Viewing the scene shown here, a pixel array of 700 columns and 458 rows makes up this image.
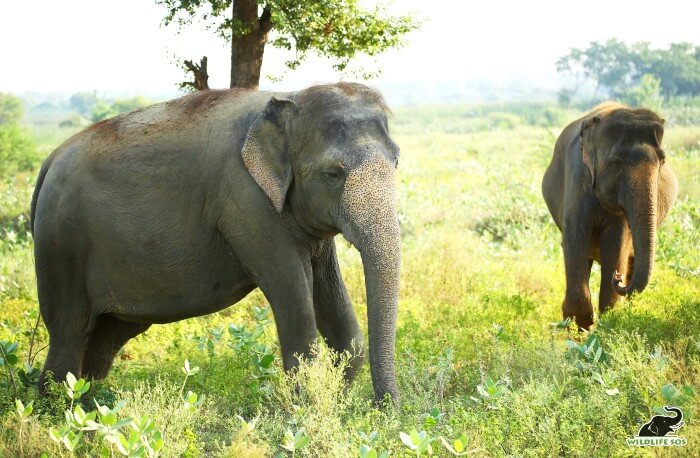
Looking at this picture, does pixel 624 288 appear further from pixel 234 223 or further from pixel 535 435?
pixel 234 223

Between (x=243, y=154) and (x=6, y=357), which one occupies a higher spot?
(x=243, y=154)

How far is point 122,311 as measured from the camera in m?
6.97

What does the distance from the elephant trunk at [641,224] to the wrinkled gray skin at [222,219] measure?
246 centimetres

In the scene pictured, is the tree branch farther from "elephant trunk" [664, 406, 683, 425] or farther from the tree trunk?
"elephant trunk" [664, 406, 683, 425]

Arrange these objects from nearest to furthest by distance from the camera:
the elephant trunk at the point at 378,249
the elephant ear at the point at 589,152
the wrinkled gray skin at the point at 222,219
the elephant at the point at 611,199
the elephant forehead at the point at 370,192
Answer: the elephant trunk at the point at 378,249, the elephant forehead at the point at 370,192, the wrinkled gray skin at the point at 222,219, the elephant at the point at 611,199, the elephant ear at the point at 589,152

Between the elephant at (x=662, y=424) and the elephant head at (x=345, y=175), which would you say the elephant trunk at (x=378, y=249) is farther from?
the elephant at (x=662, y=424)

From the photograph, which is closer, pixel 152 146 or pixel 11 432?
pixel 11 432

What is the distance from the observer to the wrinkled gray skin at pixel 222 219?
5.80 metres

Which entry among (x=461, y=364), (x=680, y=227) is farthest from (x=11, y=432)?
(x=680, y=227)

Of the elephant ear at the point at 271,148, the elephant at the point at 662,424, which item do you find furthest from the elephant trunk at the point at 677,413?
the elephant ear at the point at 271,148

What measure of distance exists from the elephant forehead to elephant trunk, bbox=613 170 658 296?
9.52 ft

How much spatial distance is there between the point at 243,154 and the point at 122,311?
157 cm

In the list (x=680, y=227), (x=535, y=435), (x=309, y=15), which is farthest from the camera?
(x=680, y=227)

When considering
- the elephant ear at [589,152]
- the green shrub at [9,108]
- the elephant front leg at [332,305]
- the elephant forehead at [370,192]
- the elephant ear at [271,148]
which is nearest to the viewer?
the elephant forehead at [370,192]
